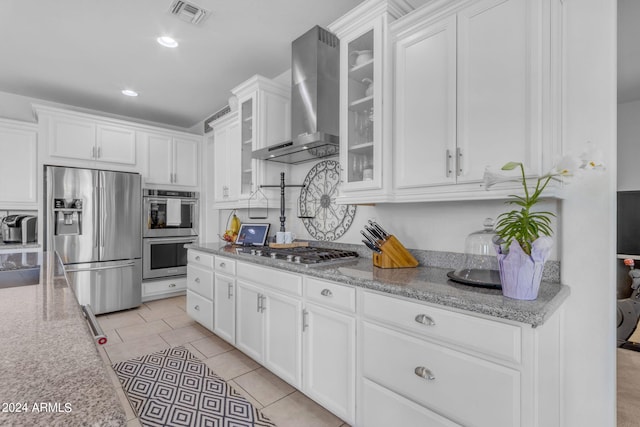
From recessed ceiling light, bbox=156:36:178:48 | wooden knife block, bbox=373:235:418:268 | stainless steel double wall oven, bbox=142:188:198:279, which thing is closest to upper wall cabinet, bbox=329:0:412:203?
wooden knife block, bbox=373:235:418:268

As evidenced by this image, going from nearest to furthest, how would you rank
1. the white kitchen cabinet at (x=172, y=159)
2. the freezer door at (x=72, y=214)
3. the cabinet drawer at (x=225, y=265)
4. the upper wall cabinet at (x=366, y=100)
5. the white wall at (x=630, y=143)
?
1. the upper wall cabinet at (x=366, y=100)
2. the cabinet drawer at (x=225, y=265)
3. the white wall at (x=630, y=143)
4. the freezer door at (x=72, y=214)
5. the white kitchen cabinet at (x=172, y=159)

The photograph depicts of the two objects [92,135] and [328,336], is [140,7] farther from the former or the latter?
[328,336]

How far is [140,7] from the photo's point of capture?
2.24 m

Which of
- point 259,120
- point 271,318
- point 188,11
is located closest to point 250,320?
point 271,318

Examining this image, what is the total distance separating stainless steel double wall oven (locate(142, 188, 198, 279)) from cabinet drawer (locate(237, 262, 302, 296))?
2.04 metres

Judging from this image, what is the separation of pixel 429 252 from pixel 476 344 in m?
0.86

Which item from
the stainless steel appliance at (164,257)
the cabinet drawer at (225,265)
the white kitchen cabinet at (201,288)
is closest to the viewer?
the cabinet drawer at (225,265)

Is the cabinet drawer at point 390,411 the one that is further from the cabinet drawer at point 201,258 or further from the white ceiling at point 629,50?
the white ceiling at point 629,50

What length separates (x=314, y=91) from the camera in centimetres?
246

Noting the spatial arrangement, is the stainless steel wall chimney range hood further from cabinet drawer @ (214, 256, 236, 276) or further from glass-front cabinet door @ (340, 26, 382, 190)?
cabinet drawer @ (214, 256, 236, 276)

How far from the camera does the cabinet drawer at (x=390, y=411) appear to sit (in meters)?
1.30

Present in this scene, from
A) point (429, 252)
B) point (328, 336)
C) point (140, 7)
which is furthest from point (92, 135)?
point (429, 252)

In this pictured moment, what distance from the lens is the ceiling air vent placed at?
221 centimetres

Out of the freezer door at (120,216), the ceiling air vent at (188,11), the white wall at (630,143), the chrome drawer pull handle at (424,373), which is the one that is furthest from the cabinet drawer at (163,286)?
the white wall at (630,143)
